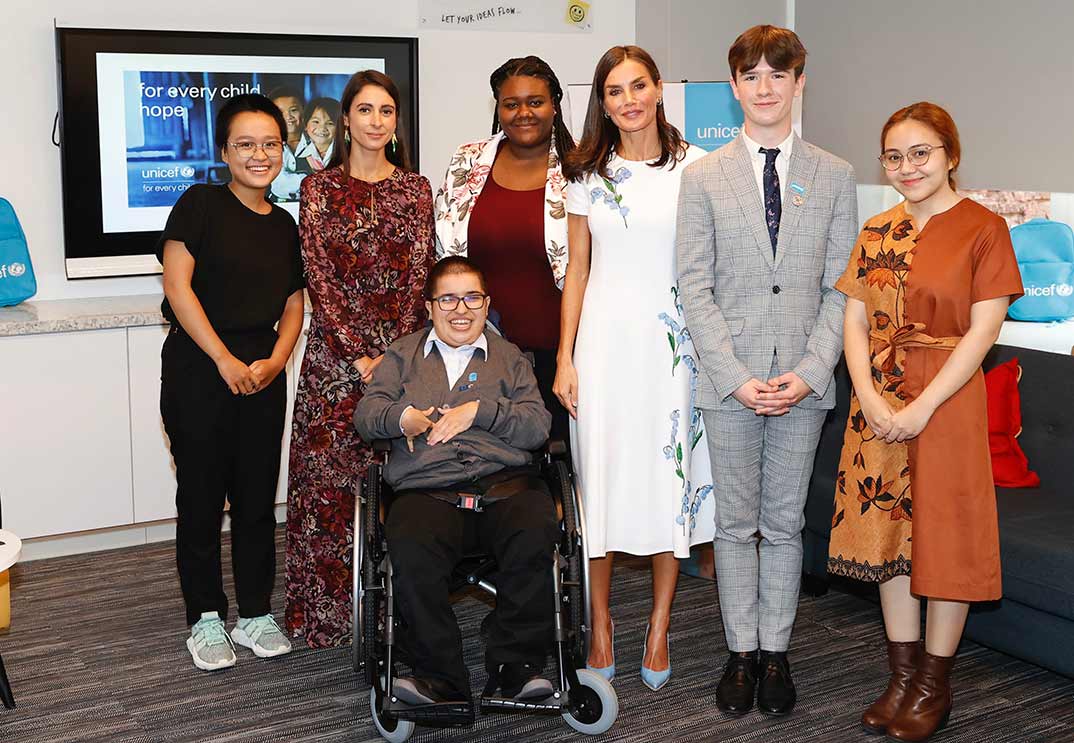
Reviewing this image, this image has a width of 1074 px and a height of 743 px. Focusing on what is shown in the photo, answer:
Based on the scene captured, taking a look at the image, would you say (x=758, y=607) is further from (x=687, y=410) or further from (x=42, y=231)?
(x=42, y=231)

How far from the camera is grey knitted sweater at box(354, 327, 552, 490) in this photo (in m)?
2.96

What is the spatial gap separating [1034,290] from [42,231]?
359 centimetres

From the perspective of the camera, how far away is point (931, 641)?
2.90 m

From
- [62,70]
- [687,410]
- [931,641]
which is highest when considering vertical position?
[62,70]

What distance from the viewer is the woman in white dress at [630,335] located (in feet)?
9.82

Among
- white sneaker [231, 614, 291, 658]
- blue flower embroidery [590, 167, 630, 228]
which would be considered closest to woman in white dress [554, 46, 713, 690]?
blue flower embroidery [590, 167, 630, 228]

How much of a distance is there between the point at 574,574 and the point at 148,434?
6.67 ft

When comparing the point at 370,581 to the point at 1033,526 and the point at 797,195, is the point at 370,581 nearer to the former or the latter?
the point at 797,195

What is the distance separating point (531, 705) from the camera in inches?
108

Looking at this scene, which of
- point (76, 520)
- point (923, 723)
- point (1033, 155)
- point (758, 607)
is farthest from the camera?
point (1033, 155)

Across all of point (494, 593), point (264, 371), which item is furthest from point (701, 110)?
point (494, 593)

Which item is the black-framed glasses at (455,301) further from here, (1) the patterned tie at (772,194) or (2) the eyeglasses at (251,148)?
(1) the patterned tie at (772,194)

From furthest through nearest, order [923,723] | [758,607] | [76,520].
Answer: [76,520]
[758,607]
[923,723]

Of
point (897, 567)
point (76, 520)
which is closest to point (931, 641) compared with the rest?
point (897, 567)
